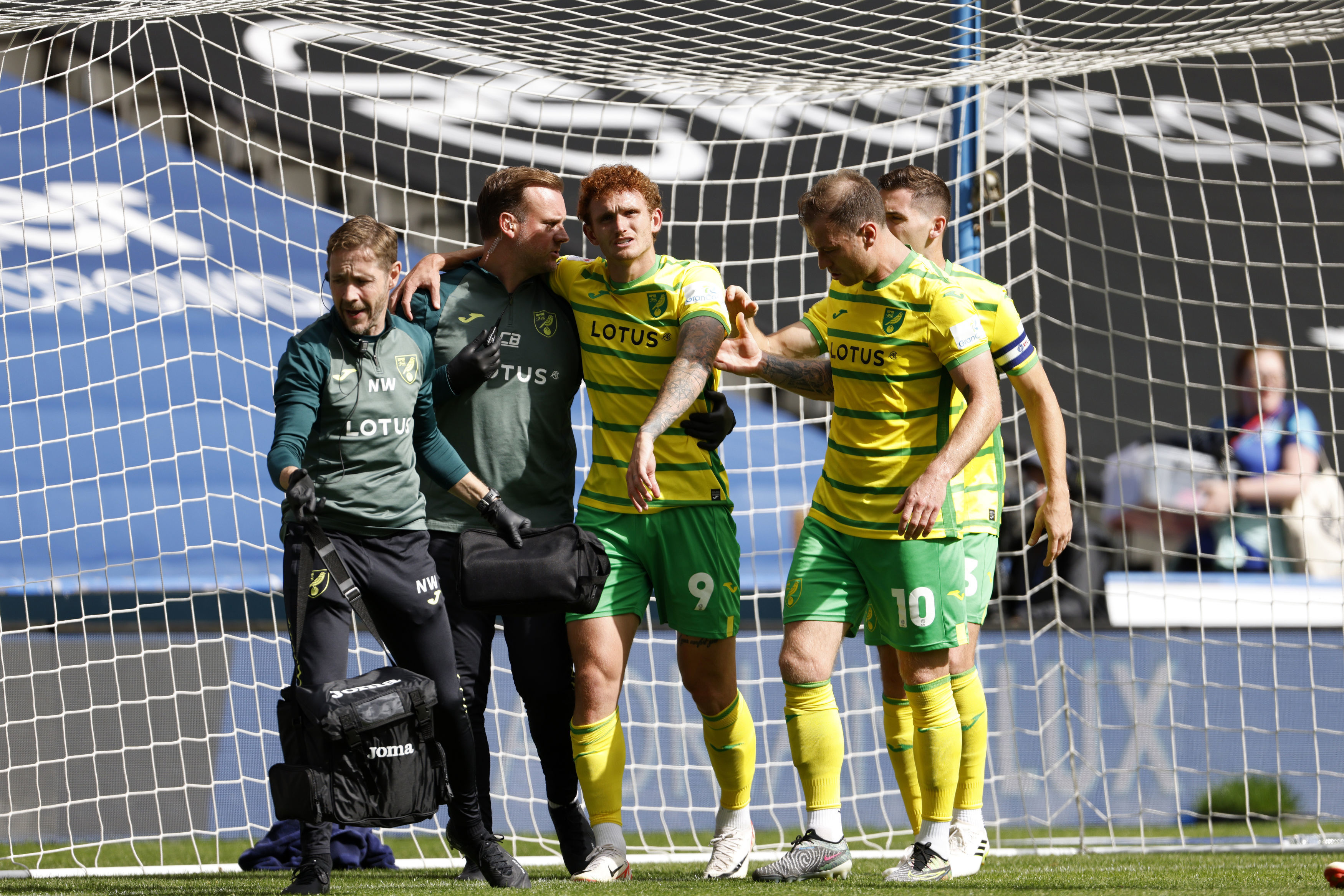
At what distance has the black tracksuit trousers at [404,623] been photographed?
322 cm

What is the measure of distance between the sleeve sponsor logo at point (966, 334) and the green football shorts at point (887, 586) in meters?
0.49

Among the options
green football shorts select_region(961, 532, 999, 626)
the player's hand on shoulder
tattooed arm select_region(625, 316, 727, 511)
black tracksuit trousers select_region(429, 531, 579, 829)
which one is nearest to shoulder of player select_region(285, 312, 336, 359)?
the player's hand on shoulder

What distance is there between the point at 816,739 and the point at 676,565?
56cm

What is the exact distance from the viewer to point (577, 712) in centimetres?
351

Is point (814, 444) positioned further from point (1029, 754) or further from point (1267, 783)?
point (1267, 783)

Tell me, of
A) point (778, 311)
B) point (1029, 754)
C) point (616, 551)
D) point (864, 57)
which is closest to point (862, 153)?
point (864, 57)

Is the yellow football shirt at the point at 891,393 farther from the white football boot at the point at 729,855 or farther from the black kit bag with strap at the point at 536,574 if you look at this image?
the white football boot at the point at 729,855

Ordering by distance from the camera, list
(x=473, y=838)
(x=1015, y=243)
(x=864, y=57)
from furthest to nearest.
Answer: (x=1015, y=243) → (x=864, y=57) → (x=473, y=838)

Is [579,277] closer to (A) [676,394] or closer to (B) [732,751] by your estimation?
(A) [676,394]

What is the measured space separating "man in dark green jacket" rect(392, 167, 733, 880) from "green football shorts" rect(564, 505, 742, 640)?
0.17 meters

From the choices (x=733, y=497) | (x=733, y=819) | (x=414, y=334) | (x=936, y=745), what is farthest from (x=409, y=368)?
(x=733, y=497)

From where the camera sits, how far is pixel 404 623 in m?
3.32

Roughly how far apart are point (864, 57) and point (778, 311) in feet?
12.1

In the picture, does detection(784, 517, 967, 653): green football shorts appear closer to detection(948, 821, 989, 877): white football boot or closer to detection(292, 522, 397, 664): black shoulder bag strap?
detection(948, 821, 989, 877): white football boot
